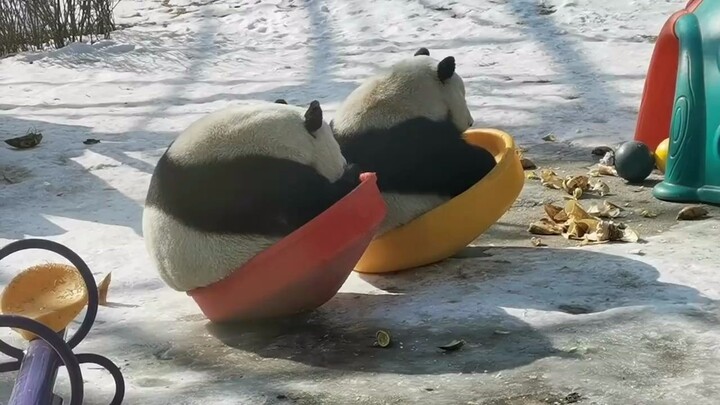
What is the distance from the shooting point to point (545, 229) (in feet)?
13.1

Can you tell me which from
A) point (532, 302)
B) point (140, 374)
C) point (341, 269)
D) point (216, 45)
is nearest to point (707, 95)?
point (532, 302)

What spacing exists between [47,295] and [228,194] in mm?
609

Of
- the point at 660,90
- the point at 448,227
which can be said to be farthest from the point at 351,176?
the point at 660,90

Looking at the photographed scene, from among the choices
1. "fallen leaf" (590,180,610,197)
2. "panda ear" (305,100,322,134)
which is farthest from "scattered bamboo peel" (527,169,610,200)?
"panda ear" (305,100,322,134)

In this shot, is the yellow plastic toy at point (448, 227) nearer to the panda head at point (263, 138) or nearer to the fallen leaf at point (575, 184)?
the panda head at point (263, 138)

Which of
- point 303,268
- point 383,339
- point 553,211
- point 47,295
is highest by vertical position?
point 47,295

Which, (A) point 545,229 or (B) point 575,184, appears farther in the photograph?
(B) point 575,184

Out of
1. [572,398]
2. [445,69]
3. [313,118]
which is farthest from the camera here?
[445,69]

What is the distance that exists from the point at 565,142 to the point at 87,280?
3463mm

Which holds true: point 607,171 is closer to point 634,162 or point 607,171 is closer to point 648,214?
point 634,162

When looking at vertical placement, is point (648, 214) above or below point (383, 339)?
below

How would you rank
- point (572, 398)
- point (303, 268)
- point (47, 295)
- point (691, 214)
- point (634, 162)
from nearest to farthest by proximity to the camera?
point (572, 398)
point (47, 295)
point (303, 268)
point (691, 214)
point (634, 162)

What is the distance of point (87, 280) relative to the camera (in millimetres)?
2436

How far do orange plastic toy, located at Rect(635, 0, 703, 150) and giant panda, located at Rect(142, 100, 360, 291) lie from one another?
7.30 feet
